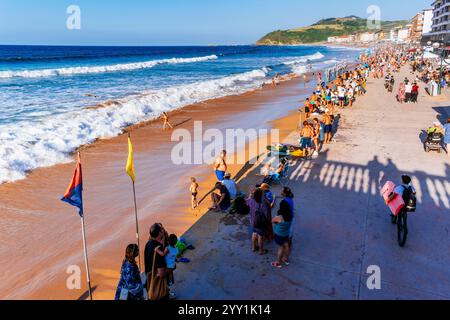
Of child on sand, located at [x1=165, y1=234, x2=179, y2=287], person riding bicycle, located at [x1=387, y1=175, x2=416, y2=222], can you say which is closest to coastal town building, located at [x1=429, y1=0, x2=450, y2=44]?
person riding bicycle, located at [x1=387, y1=175, x2=416, y2=222]

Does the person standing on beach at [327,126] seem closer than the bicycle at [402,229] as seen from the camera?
No

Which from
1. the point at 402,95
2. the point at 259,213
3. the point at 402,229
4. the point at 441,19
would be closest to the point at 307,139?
the point at 402,229

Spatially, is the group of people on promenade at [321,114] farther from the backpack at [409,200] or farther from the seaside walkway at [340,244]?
the backpack at [409,200]

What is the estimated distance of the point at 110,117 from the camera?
63.7 feet

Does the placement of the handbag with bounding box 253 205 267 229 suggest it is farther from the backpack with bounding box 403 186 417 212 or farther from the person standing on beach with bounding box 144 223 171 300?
the backpack with bounding box 403 186 417 212

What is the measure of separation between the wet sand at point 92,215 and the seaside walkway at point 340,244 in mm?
1393

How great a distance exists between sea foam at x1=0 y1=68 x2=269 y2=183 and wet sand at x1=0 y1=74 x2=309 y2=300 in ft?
2.65

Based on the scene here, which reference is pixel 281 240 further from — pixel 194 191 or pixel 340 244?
pixel 194 191

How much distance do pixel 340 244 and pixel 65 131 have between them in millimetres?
13486

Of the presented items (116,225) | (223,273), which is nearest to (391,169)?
(223,273)

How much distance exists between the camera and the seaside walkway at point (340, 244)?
5.53 m

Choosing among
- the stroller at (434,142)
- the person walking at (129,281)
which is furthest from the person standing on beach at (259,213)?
the stroller at (434,142)

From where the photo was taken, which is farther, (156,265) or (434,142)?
(434,142)

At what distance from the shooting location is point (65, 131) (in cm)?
1586
